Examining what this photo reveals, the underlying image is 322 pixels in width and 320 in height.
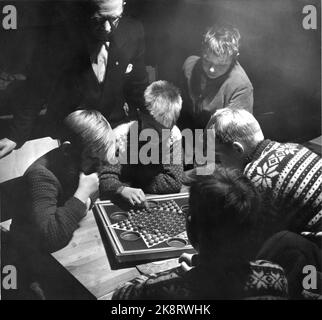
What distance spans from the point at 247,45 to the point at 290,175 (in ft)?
2.95

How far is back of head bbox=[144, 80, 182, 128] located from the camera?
7.69ft

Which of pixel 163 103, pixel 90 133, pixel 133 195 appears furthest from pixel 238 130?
pixel 90 133

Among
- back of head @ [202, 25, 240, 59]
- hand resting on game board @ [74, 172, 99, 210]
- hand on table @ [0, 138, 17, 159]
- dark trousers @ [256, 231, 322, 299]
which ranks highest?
back of head @ [202, 25, 240, 59]

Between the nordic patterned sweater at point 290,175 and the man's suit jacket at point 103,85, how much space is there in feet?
2.49

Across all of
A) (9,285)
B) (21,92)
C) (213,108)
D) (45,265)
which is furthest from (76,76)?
(9,285)

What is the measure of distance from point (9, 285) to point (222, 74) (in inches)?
61.6

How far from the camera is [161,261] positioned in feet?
6.03

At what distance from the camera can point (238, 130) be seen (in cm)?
210

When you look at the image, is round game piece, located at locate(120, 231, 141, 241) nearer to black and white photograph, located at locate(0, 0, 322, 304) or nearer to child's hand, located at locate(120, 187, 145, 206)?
black and white photograph, located at locate(0, 0, 322, 304)

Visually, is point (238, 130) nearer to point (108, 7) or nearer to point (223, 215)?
point (223, 215)

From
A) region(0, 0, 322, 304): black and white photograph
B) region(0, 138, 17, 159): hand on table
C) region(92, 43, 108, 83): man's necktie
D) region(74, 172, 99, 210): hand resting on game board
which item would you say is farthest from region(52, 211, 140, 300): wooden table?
region(92, 43, 108, 83): man's necktie

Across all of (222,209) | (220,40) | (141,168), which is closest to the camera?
(222,209)

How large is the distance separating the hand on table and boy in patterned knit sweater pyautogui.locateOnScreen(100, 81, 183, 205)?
0.51 m

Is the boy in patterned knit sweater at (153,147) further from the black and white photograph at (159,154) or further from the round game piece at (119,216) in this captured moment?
the round game piece at (119,216)
